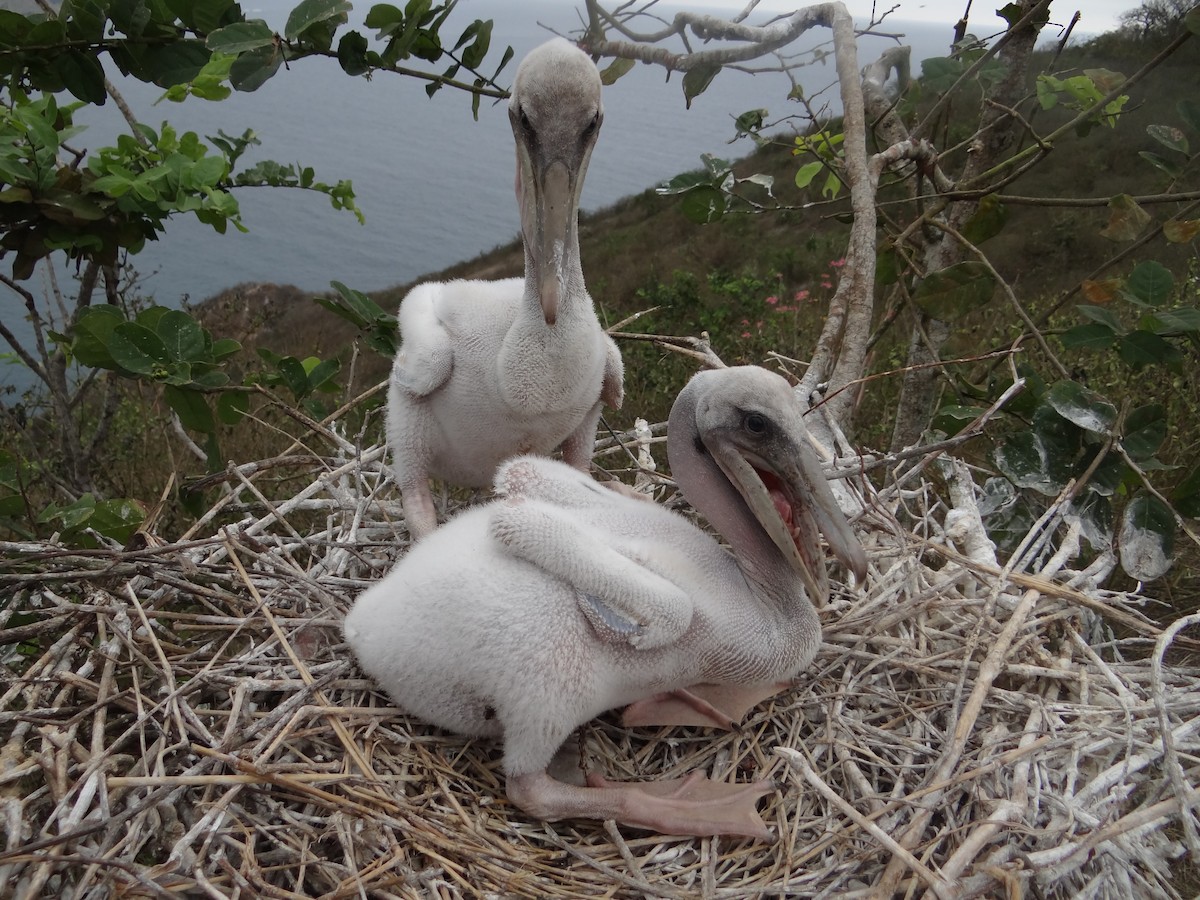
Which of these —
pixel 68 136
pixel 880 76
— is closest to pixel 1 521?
pixel 68 136

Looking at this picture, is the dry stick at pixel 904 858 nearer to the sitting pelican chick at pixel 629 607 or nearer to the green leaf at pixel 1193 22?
the sitting pelican chick at pixel 629 607

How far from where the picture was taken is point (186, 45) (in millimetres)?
2021

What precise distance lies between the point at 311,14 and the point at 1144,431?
2194mm

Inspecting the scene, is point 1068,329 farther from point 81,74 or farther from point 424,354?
point 81,74

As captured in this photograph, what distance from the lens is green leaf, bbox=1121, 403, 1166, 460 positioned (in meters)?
1.88

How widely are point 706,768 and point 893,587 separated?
67 centimetres

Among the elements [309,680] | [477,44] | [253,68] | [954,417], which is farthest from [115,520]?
[954,417]

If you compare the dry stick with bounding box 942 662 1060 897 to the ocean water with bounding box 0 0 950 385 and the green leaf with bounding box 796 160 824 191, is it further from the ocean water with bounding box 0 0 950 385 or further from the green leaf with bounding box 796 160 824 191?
the ocean water with bounding box 0 0 950 385

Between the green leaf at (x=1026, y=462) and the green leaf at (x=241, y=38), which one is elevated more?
the green leaf at (x=241, y=38)

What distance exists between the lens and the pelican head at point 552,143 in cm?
164

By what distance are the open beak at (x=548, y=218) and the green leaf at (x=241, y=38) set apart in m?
0.66

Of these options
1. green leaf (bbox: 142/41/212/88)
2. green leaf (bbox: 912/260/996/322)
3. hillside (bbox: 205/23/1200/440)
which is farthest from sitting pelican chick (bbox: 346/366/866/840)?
green leaf (bbox: 142/41/212/88)

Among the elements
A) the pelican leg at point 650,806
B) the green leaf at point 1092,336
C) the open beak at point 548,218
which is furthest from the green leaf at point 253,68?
the green leaf at point 1092,336

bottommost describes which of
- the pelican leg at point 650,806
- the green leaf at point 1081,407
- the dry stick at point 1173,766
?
the pelican leg at point 650,806
